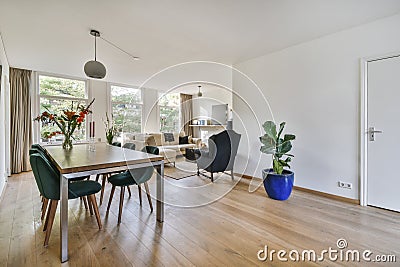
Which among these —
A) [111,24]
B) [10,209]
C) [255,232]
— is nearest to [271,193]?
[255,232]

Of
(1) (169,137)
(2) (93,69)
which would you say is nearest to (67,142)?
(2) (93,69)

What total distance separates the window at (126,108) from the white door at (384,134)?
6.04m

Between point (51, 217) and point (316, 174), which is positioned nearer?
point (51, 217)

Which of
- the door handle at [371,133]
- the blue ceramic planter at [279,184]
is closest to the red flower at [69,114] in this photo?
the blue ceramic planter at [279,184]

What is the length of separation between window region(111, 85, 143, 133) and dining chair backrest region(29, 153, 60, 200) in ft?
15.5

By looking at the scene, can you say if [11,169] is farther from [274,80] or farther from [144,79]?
[274,80]

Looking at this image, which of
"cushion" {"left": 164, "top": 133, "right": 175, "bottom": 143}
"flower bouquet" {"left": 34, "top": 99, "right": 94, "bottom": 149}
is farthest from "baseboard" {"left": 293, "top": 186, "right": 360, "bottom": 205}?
"cushion" {"left": 164, "top": 133, "right": 175, "bottom": 143}

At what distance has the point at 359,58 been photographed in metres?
2.70

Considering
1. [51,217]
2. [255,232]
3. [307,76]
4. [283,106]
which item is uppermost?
[307,76]

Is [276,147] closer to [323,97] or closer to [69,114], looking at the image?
[323,97]

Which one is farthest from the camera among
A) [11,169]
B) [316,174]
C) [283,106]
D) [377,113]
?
[11,169]

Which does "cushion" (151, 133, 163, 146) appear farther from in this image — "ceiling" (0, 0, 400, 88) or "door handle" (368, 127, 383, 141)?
"door handle" (368, 127, 383, 141)

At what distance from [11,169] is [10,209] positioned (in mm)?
2562

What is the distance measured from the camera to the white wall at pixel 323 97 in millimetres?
2709
